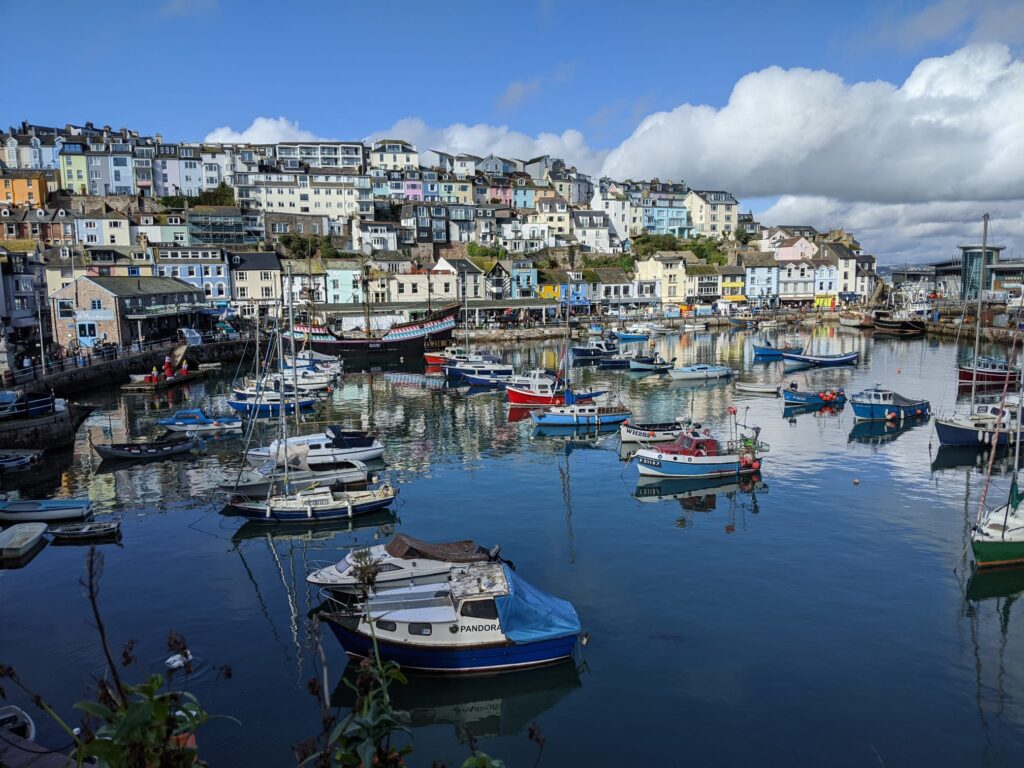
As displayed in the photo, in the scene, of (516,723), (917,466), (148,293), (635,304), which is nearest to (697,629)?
(516,723)

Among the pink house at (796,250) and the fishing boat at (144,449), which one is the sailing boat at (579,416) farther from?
the pink house at (796,250)

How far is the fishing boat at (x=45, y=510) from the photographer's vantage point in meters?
28.3

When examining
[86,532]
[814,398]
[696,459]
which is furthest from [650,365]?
[86,532]

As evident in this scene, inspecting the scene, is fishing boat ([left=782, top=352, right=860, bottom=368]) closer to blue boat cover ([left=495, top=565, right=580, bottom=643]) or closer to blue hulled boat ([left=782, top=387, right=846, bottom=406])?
blue hulled boat ([left=782, top=387, right=846, bottom=406])

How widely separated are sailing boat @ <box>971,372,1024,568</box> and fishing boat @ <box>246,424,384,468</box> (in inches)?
940

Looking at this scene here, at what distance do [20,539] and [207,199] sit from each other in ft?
346

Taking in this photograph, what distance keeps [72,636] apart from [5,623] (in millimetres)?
2378

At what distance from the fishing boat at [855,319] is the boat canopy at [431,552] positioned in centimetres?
10743

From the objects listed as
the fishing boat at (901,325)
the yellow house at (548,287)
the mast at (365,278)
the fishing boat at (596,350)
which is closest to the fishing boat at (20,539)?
the mast at (365,278)

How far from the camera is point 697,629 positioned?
2011 centimetres

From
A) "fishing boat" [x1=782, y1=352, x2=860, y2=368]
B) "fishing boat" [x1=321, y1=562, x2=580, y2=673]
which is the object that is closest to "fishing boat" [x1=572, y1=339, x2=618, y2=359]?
"fishing boat" [x1=782, y1=352, x2=860, y2=368]

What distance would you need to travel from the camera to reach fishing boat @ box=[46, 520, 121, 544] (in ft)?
88.6

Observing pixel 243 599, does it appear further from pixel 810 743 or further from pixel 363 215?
pixel 363 215

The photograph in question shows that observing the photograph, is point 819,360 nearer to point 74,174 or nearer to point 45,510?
point 45,510
